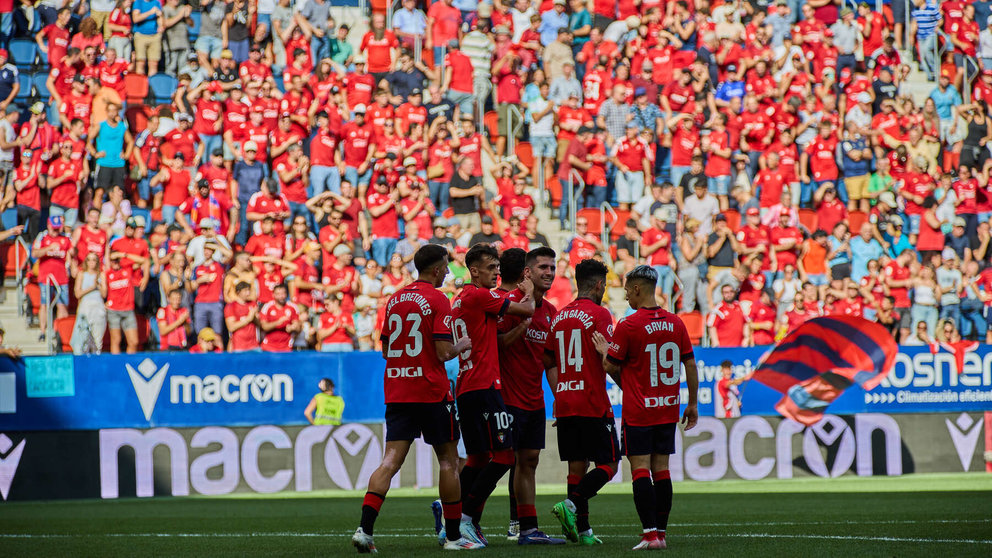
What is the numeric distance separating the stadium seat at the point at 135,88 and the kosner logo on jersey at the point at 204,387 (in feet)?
19.1

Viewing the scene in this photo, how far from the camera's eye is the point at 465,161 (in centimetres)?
2070

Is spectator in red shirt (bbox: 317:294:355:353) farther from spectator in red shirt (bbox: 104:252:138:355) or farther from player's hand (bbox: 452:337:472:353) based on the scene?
player's hand (bbox: 452:337:472:353)

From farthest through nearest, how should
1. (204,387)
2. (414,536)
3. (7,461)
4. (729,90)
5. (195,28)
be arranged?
(729,90) < (195,28) < (204,387) < (7,461) < (414,536)

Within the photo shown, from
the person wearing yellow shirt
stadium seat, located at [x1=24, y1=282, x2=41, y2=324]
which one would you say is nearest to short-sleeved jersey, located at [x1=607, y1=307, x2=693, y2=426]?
the person wearing yellow shirt

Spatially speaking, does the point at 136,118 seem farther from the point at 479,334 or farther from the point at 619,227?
the point at 479,334

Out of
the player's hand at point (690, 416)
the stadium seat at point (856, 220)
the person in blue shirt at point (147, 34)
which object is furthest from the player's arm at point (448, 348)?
the stadium seat at point (856, 220)

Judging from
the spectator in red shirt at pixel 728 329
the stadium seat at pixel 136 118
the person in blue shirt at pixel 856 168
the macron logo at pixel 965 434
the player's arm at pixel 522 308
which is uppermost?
the stadium seat at pixel 136 118

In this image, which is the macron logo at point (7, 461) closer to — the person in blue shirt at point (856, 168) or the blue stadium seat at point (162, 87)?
the blue stadium seat at point (162, 87)

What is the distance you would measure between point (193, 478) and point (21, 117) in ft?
24.5

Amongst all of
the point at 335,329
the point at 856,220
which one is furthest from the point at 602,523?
the point at 856,220

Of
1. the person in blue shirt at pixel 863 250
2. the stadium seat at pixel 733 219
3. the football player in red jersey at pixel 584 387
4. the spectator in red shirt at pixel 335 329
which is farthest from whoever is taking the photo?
the stadium seat at pixel 733 219

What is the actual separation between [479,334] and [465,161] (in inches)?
459

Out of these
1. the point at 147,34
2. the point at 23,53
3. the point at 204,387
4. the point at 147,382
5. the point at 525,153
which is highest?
the point at 147,34

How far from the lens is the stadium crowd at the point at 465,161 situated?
1894cm
